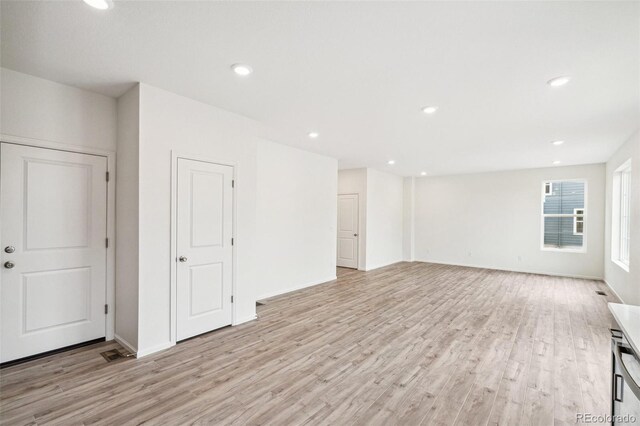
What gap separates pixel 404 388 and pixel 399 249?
725 centimetres

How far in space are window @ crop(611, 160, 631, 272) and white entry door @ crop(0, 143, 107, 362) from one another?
8079mm

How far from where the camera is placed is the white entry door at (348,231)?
7.87 m

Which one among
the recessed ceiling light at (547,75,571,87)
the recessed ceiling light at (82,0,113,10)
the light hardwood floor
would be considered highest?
the recessed ceiling light at (82,0,113,10)

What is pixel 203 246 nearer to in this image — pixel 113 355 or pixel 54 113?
pixel 113 355

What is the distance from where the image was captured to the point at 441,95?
3.13m

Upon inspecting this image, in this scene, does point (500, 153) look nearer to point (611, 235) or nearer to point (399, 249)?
point (611, 235)

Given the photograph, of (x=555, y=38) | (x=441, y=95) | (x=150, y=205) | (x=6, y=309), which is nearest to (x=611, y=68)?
(x=555, y=38)

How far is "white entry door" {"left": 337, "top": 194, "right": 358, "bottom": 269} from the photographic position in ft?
25.8

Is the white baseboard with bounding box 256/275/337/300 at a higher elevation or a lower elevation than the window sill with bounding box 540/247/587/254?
lower

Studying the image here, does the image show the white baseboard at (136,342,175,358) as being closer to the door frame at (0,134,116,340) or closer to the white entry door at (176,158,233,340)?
the white entry door at (176,158,233,340)

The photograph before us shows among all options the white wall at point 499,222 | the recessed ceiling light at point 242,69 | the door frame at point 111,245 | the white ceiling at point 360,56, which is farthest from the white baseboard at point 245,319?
the white wall at point 499,222

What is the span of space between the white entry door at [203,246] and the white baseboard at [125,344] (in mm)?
408

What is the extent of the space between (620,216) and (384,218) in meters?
4.87

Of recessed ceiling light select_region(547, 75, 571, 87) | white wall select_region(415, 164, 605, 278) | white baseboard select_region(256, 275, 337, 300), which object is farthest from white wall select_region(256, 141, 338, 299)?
white wall select_region(415, 164, 605, 278)
